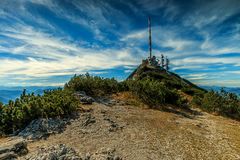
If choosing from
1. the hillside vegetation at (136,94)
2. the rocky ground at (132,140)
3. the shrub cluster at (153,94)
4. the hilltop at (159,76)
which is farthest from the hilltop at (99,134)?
the hilltop at (159,76)

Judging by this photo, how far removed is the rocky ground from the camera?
1102 centimetres

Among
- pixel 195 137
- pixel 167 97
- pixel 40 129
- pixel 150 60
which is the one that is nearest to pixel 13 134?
pixel 40 129

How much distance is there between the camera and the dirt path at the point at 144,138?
11.7 m

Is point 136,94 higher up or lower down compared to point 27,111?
higher up

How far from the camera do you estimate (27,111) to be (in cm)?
1608

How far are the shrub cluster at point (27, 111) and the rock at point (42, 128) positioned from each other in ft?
2.76

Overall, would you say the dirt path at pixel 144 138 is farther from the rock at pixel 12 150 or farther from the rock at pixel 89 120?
the rock at pixel 12 150

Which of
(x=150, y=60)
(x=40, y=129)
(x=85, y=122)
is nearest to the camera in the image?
(x=40, y=129)

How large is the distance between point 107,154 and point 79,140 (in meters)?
2.65

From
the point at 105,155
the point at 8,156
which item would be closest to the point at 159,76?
the point at 105,155

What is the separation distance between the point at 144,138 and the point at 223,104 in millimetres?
17074

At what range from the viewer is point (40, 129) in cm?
1436

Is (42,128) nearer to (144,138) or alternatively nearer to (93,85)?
(144,138)

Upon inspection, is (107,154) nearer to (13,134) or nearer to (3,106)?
(13,134)
